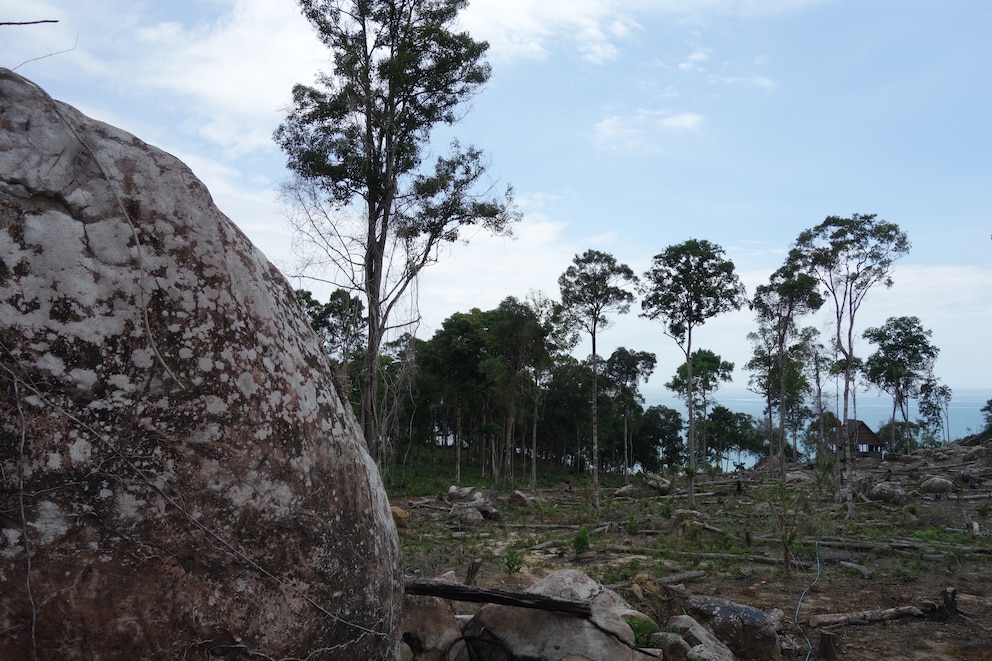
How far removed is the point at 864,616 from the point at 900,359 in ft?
136

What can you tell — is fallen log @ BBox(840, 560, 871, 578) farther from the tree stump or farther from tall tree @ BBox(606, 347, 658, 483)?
tall tree @ BBox(606, 347, 658, 483)

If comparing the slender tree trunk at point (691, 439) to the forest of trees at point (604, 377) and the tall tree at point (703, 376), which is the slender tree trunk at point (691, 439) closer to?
the forest of trees at point (604, 377)

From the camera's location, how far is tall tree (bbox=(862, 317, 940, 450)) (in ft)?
139

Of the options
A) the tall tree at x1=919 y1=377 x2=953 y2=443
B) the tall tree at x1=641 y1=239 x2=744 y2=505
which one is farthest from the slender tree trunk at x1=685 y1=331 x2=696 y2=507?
the tall tree at x1=919 y1=377 x2=953 y2=443

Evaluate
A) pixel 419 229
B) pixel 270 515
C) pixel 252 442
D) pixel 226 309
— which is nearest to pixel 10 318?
pixel 226 309

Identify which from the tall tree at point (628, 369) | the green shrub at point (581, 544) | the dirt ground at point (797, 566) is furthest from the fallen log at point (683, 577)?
the tall tree at point (628, 369)

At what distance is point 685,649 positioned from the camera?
17.5 ft

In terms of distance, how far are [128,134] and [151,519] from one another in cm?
161

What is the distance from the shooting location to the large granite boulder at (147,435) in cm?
223

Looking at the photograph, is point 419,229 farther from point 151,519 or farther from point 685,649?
point 151,519

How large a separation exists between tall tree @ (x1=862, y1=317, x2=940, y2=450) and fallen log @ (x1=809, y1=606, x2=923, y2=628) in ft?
134

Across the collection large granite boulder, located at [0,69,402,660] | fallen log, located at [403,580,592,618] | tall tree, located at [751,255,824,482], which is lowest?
fallen log, located at [403,580,592,618]

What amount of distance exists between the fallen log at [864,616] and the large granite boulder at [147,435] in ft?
21.8

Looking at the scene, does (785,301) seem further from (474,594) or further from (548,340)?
(474,594)
